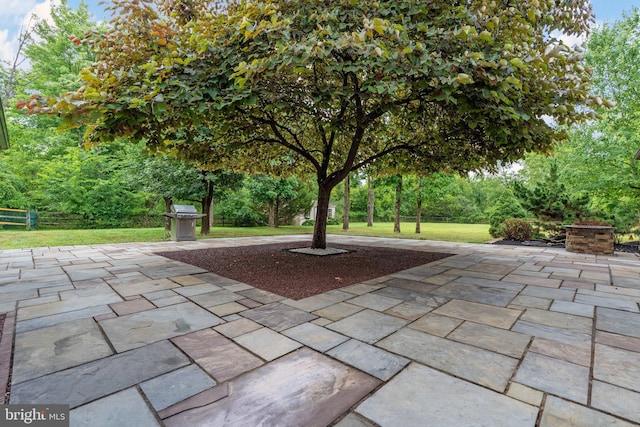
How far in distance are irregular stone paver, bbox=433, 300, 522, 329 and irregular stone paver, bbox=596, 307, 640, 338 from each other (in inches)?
23.7

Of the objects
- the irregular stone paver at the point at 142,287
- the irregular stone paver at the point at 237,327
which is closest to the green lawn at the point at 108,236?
the irregular stone paver at the point at 142,287

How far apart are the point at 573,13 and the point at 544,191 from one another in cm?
625

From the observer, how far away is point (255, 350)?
1.91 meters

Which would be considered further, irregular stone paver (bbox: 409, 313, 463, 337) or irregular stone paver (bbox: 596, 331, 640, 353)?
irregular stone paver (bbox: 409, 313, 463, 337)

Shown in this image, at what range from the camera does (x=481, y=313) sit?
268 cm

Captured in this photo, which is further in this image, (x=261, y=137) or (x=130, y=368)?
(x=261, y=137)

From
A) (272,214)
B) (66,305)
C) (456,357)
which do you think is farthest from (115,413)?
(272,214)

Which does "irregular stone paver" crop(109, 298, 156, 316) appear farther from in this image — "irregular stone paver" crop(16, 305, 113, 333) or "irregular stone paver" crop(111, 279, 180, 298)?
"irregular stone paver" crop(111, 279, 180, 298)

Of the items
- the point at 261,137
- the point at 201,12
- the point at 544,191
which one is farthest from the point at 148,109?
the point at 544,191

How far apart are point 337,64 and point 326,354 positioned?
285 centimetres

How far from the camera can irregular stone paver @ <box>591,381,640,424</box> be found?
1334mm

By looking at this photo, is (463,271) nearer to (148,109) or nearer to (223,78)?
(223,78)

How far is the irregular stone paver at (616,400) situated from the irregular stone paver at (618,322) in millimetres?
1115

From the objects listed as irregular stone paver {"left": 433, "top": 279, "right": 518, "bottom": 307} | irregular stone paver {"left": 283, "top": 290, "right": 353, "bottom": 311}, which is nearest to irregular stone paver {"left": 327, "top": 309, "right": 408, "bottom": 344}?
irregular stone paver {"left": 283, "top": 290, "right": 353, "bottom": 311}
